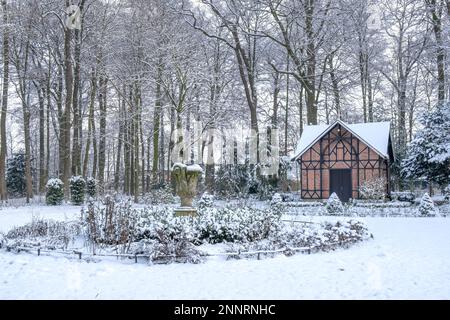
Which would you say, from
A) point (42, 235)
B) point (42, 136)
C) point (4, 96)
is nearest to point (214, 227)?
point (42, 235)

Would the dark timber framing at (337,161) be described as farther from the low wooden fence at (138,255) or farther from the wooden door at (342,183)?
the low wooden fence at (138,255)

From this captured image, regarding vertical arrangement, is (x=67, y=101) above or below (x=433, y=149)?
above

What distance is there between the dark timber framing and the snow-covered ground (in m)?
15.0

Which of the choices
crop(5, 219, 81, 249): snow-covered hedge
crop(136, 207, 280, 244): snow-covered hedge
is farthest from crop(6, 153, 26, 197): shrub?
crop(136, 207, 280, 244): snow-covered hedge

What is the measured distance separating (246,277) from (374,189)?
16.7 metres

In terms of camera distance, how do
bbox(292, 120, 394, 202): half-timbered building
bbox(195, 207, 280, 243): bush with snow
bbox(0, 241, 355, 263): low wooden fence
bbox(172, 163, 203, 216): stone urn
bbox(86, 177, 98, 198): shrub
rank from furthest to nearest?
bbox(292, 120, 394, 202): half-timbered building < bbox(86, 177, 98, 198): shrub < bbox(172, 163, 203, 216): stone urn < bbox(195, 207, 280, 243): bush with snow < bbox(0, 241, 355, 263): low wooden fence

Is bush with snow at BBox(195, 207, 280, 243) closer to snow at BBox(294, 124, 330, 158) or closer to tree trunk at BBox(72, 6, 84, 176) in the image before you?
snow at BBox(294, 124, 330, 158)

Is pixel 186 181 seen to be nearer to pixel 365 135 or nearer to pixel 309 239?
pixel 309 239

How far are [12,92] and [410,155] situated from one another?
23.5 meters

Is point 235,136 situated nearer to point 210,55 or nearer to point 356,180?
point 210,55

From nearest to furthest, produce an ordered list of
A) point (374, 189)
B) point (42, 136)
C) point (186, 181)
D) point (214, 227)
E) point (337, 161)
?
point (214, 227) → point (186, 181) → point (374, 189) → point (337, 161) → point (42, 136)

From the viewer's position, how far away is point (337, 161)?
24609 mm

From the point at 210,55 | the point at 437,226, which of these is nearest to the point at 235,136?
the point at 210,55

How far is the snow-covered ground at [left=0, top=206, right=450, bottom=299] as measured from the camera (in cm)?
594
